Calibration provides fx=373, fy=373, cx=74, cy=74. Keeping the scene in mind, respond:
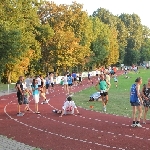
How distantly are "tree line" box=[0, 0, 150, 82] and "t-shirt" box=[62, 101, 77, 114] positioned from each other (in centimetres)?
1918

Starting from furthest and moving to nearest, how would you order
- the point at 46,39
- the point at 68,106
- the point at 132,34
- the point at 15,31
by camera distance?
1. the point at 132,34
2. the point at 46,39
3. the point at 15,31
4. the point at 68,106

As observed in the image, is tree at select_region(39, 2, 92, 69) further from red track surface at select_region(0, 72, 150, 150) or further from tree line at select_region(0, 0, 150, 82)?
red track surface at select_region(0, 72, 150, 150)

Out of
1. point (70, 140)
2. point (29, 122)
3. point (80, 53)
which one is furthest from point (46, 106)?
point (80, 53)

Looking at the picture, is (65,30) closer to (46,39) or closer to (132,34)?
(46,39)

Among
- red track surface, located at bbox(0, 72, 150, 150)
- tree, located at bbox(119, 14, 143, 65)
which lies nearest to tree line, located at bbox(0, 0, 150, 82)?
red track surface, located at bbox(0, 72, 150, 150)

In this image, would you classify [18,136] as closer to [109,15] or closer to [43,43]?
[43,43]

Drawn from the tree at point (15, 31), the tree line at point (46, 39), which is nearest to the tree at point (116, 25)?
the tree line at point (46, 39)

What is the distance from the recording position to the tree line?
38594mm

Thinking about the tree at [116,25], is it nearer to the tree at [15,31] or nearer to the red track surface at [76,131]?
the tree at [15,31]

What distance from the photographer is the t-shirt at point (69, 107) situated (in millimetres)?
18438

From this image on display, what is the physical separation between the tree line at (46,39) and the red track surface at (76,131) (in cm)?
2017

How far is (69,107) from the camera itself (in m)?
18.5

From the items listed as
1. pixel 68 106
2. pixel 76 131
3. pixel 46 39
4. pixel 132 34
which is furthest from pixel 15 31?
pixel 132 34

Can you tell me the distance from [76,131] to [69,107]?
14.5 ft
